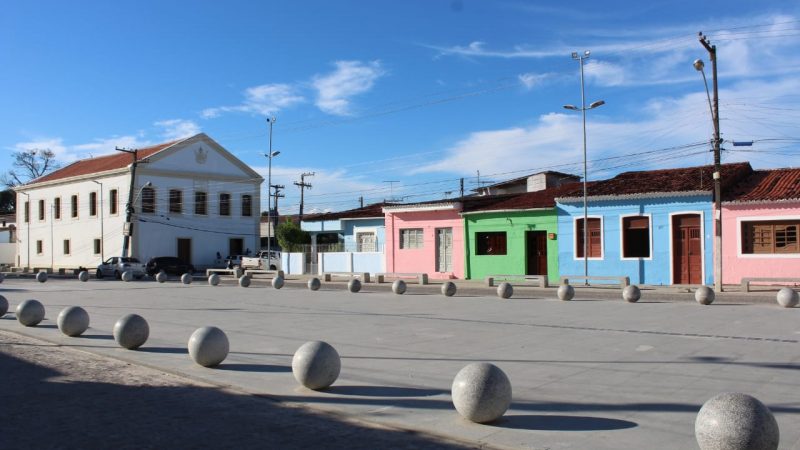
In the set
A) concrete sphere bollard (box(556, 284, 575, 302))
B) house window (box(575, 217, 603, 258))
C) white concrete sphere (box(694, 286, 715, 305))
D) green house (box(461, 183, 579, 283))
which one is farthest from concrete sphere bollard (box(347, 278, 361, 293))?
white concrete sphere (box(694, 286, 715, 305))

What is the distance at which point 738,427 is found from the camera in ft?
16.0

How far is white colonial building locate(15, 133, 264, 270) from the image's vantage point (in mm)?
51188

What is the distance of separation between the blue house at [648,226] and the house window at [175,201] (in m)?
33.5

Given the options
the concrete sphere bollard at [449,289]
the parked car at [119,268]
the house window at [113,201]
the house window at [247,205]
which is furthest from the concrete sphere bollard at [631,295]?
the house window at [113,201]

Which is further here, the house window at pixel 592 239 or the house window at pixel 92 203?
the house window at pixel 92 203

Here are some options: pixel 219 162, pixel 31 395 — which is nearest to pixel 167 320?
pixel 31 395

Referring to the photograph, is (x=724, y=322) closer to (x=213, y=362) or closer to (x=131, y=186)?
(x=213, y=362)

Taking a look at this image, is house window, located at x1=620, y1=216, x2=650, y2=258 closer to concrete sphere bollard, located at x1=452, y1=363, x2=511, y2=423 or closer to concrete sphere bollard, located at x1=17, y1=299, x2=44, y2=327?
concrete sphere bollard, located at x1=17, y1=299, x2=44, y2=327

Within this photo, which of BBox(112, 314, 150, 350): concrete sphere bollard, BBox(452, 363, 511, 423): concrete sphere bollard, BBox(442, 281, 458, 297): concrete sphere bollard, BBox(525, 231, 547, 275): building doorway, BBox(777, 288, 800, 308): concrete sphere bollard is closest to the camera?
BBox(452, 363, 511, 423): concrete sphere bollard

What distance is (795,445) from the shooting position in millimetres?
5598

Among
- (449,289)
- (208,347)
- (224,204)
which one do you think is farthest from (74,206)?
(208,347)

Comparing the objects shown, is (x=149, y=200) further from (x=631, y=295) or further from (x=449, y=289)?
(x=631, y=295)

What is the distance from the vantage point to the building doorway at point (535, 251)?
31.4 m

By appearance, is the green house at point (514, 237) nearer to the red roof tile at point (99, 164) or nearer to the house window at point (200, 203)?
the house window at point (200, 203)
